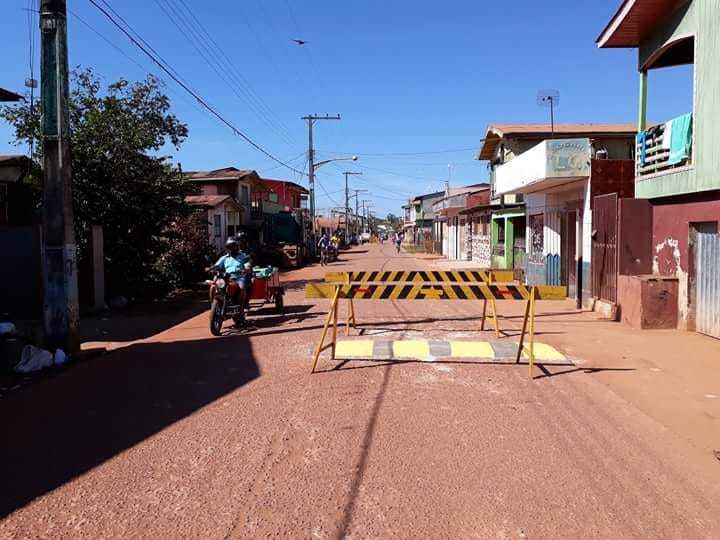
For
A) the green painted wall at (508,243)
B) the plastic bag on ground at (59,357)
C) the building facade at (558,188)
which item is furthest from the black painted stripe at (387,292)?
the green painted wall at (508,243)

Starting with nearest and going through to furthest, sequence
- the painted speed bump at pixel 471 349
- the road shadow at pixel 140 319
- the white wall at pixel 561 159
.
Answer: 1. the painted speed bump at pixel 471 349
2. the road shadow at pixel 140 319
3. the white wall at pixel 561 159

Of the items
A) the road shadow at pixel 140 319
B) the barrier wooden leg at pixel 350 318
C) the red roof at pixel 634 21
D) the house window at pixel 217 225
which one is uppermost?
the red roof at pixel 634 21

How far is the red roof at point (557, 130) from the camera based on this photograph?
22.6m

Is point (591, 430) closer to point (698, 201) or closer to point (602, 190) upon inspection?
point (698, 201)

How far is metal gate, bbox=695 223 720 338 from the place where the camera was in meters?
9.79

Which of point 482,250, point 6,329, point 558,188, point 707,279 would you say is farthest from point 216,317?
point 482,250

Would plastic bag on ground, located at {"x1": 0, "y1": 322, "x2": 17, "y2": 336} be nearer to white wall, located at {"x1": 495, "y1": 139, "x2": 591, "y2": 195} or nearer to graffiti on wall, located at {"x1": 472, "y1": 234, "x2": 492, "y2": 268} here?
white wall, located at {"x1": 495, "y1": 139, "x2": 591, "y2": 195}

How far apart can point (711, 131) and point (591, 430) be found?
6.70 metres

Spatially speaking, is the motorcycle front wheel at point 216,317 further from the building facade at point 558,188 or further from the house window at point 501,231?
the house window at point 501,231

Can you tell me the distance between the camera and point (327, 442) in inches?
199

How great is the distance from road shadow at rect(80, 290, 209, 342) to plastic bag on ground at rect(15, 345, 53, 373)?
2226mm

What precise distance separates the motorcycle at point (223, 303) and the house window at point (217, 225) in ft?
68.6

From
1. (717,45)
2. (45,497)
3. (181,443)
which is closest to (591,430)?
(181,443)

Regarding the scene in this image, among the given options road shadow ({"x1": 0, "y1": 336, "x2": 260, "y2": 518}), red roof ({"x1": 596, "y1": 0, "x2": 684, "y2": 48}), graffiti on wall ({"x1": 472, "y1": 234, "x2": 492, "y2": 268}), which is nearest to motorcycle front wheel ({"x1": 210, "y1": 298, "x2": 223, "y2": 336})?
road shadow ({"x1": 0, "y1": 336, "x2": 260, "y2": 518})
